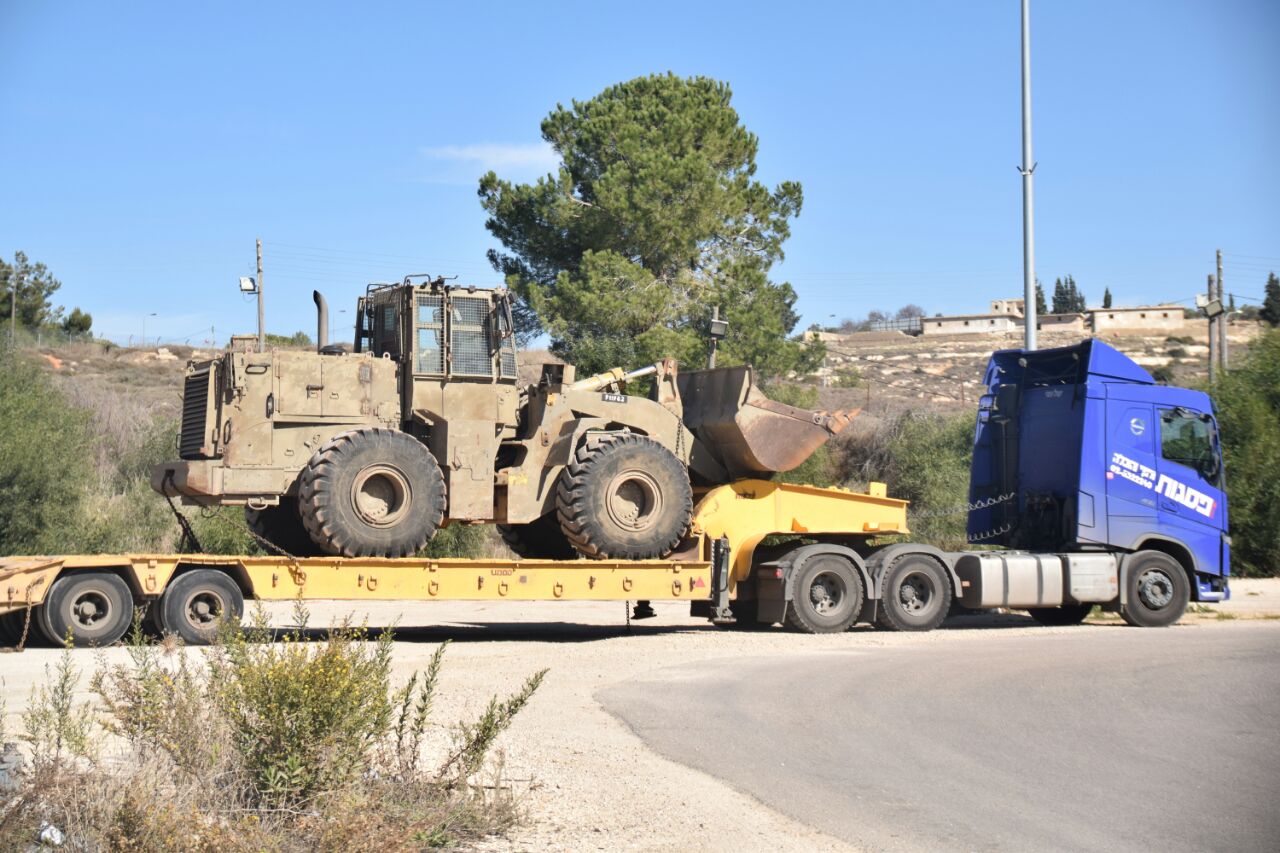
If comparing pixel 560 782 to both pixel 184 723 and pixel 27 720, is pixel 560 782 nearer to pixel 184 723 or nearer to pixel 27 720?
pixel 184 723

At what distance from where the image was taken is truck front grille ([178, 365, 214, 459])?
16109 millimetres

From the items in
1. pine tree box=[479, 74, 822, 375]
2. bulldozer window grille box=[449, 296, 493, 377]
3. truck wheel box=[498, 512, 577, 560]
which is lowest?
truck wheel box=[498, 512, 577, 560]

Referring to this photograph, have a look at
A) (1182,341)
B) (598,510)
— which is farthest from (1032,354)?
(1182,341)

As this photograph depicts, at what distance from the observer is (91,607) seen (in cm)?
1530

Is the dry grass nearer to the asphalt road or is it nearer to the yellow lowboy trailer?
the asphalt road

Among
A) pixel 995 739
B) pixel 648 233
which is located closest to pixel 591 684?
pixel 995 739

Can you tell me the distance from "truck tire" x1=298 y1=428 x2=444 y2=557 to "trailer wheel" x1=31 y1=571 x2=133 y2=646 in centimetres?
213

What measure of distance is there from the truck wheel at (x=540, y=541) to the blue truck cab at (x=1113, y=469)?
6.42m

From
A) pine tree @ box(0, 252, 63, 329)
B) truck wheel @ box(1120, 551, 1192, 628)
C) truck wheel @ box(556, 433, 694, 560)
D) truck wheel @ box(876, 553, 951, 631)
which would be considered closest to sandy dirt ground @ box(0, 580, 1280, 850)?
truck wheel @ box(876, 553, 951, 631)

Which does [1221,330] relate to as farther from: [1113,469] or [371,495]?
[371,495]

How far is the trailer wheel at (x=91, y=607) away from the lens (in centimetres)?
1510

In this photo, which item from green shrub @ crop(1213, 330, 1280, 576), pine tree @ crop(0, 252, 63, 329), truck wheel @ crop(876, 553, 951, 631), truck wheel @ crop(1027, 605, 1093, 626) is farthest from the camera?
pine tree @ crop(0, 252, 63, 329)

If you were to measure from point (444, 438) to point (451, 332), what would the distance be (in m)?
1.29

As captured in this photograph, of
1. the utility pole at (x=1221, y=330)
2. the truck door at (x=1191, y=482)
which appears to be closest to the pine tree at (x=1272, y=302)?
the utility pole at (x=1221, y=330)
